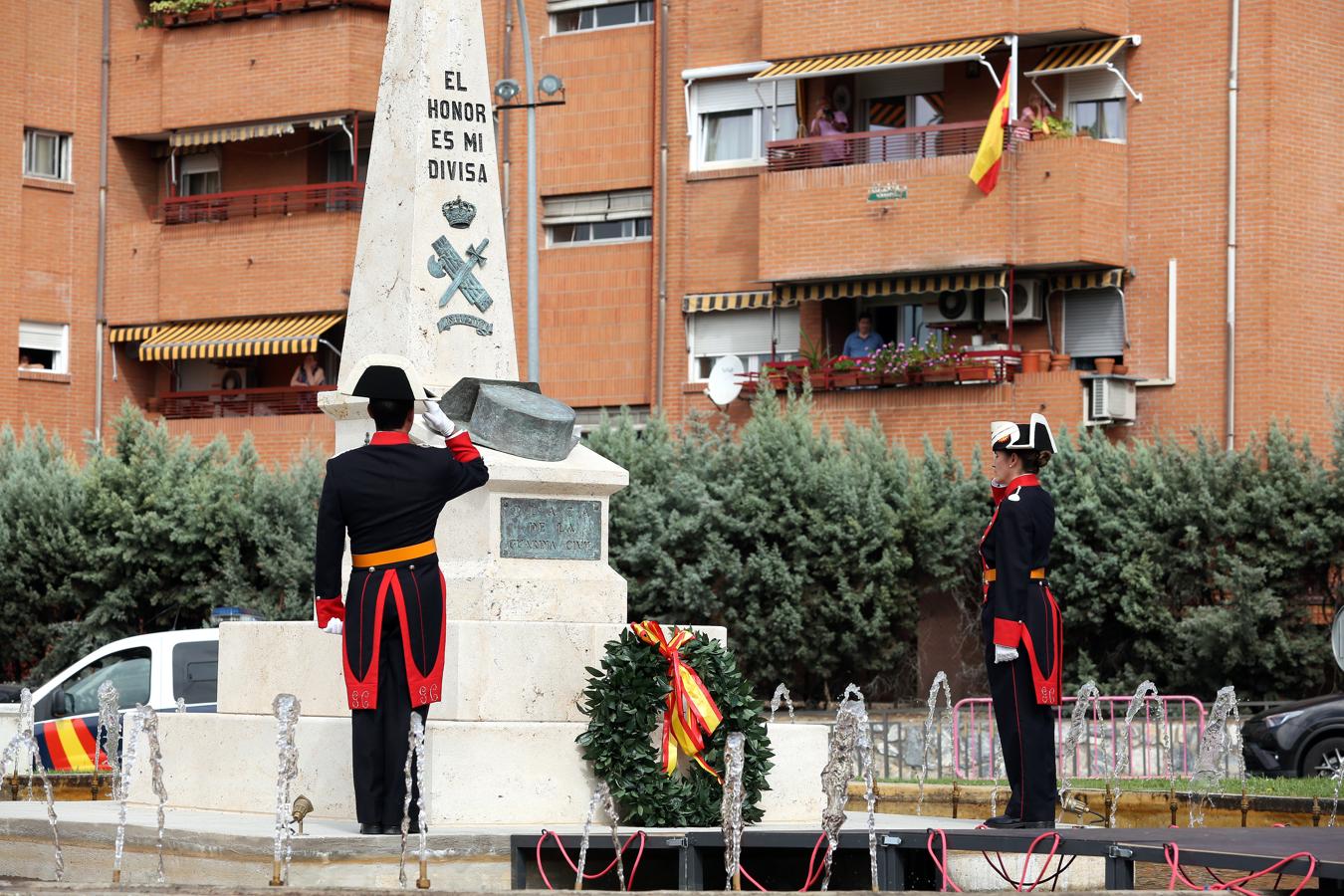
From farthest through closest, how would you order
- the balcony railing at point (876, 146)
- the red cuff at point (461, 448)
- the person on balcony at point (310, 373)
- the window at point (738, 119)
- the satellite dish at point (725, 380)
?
the person on balcony at point (310, 373)
the window at point (738, 119)
the satellite dish at point (725, 380)
the balcony railing at point (876, 146)
the red cuff at point (461, 448)

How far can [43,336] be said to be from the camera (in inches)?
1506

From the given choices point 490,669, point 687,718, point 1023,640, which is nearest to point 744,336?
point 490,669

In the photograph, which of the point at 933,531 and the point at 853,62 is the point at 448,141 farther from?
the point at 853,62

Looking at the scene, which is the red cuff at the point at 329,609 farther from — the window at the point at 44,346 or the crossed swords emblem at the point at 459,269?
the window at the point at 44,346

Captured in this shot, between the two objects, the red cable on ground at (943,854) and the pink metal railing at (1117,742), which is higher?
the red cable on ground at (943,854)

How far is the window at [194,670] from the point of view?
21469 mm

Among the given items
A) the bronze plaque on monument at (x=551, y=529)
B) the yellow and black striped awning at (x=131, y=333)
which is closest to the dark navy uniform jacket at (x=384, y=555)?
the bronze plaque on monument at (x=551, y=529)

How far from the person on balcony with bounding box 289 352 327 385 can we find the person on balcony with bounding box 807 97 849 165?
8.92 m

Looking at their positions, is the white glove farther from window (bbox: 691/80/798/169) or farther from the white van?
window (bbox: 691/80/798/169)

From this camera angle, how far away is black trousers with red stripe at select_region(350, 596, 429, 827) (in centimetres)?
1124

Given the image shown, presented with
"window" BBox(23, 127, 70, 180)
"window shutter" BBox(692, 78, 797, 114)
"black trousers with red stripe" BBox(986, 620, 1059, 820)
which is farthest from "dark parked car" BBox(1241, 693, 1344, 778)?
"window" BBox(23, 127, 70, 180)

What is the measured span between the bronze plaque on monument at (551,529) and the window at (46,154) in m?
26.8

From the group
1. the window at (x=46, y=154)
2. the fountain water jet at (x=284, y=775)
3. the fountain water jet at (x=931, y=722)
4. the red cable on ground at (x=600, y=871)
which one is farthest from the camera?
the window at (x=46, y=154)

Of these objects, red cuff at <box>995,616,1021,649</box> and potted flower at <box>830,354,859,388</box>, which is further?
potted flower at <box>830,354,859,388</box>
